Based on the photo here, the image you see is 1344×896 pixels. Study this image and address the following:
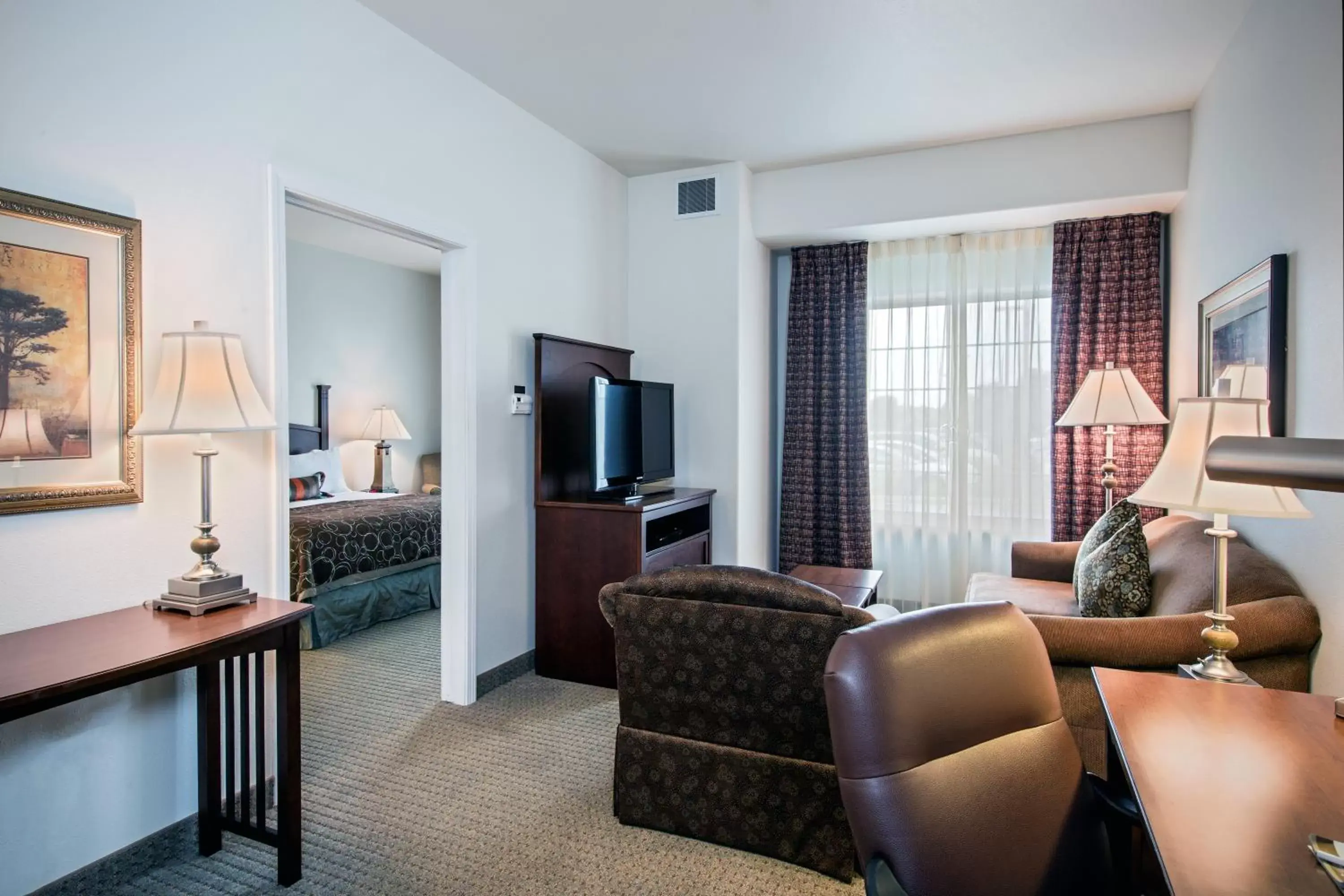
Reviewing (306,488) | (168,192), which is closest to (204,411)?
(168,192)

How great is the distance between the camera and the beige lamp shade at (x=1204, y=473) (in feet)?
5.61

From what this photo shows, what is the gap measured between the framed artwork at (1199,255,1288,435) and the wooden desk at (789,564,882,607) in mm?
1609

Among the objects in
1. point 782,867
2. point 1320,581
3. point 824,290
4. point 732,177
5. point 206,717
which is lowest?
point 782,867

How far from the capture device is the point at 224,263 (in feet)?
7.45

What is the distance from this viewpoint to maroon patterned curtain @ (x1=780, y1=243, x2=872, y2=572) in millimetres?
4742

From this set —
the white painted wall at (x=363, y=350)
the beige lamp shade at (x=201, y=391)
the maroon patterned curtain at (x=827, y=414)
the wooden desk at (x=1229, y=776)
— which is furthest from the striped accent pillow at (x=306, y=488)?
the wooden desk at (x=1229, y=776)

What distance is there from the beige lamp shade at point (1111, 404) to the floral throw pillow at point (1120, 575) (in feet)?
2.64

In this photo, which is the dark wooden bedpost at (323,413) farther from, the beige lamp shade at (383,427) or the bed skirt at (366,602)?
the bed skirt at (366,602)

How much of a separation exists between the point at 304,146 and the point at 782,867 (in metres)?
2.80

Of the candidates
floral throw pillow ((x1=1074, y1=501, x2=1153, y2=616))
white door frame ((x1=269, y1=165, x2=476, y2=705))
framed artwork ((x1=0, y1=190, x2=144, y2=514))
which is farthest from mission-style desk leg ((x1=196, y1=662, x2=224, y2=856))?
floral throw pillow ((x1=1074, y1=501, x2=1153, y2=616))

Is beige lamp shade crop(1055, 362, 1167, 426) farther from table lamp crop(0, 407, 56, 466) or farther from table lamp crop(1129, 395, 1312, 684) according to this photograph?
table lamp crop(0, 407, 56, 466)

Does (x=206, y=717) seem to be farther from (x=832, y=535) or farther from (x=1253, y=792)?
(x=832, y=535)

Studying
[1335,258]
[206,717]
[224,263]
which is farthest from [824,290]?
[206,717]

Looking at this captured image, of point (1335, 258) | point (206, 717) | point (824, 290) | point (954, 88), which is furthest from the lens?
point (824, 290)
